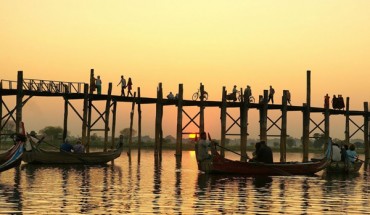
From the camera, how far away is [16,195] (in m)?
25.2

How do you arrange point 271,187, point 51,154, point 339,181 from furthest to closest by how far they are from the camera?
point 51,154 → point 339,181 → point 271,187

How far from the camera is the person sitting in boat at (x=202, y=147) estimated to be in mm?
35781

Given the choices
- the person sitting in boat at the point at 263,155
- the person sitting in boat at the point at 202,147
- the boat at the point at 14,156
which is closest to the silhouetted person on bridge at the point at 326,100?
the person sitting in boat at the point at 263,155

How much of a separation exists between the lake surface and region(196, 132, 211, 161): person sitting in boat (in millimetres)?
999

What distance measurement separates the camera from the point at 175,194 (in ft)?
88.6

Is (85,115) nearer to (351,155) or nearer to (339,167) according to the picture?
(339,167)

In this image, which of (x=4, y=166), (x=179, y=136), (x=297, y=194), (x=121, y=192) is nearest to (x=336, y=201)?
(x=297, y=194)

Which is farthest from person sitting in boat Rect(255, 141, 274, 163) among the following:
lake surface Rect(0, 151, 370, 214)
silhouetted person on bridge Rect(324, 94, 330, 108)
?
silhouetted person on bridge Rect(324, 94, 330, 108)

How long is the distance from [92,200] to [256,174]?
1414 cm

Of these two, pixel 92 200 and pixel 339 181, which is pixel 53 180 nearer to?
pixel 92 200

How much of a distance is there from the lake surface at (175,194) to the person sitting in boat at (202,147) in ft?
3.28

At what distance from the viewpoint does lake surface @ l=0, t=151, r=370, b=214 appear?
22.4 m

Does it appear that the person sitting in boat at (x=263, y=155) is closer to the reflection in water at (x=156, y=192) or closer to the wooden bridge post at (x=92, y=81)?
the reflection in water at (x=156, y=192)

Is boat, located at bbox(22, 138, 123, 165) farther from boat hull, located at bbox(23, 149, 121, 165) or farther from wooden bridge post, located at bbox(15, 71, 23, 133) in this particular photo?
wooden bridge post, located at bbox(15, 71, 23, 133)
